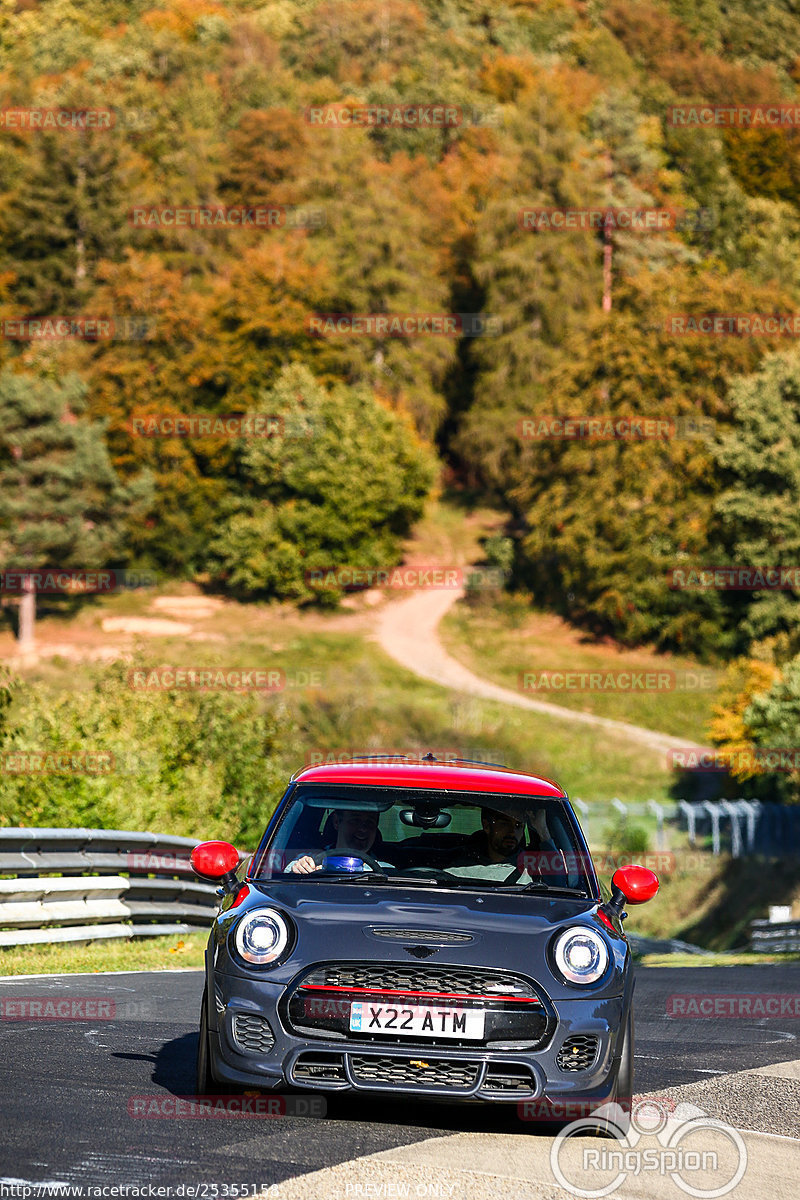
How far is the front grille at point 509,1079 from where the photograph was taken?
655 centimetres

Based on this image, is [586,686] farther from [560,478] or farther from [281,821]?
[281,821]

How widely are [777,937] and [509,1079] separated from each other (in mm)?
23528

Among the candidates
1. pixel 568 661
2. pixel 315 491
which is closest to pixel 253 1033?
pixel 568 661

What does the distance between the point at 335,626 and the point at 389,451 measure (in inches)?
392

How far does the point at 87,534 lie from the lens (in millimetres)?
74625

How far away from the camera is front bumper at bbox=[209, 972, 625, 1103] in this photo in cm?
652

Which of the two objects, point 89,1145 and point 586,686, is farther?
point 586,686

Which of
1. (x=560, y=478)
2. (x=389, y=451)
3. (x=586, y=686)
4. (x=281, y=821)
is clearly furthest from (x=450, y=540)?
(x=281, y=821)

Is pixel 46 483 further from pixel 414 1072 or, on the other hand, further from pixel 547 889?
pixel 414 1072

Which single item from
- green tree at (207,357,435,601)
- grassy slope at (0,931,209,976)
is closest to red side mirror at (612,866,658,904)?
grassy slope at (0,931,209,976)

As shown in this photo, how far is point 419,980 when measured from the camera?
6.55 m

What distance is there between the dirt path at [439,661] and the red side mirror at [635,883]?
5378cm

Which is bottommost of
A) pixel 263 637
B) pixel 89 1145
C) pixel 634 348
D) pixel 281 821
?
pixel 263 637

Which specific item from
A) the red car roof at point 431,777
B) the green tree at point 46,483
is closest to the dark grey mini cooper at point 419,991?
the red car roof at point 431,777
